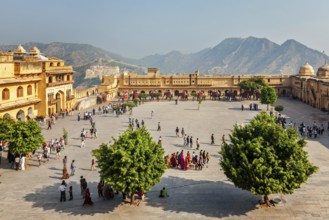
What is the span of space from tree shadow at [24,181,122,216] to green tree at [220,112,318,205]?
5889 millimetres

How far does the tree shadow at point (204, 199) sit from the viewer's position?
1686 centimetres

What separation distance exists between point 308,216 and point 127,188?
26.6ft

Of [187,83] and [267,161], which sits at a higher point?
[187,83]

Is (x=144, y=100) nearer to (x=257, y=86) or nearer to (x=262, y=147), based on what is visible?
(x=257, y=86)

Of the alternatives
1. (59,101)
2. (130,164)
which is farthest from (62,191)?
(59,101)

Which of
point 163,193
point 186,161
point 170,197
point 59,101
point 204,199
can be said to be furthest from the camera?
point 59,101

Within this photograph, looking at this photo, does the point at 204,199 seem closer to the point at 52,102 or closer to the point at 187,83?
the point at 52,102

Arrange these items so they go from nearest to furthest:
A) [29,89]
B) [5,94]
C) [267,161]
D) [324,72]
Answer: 1. [267,161]
2. [5,94]
3. [29,89]
4. [324,72]

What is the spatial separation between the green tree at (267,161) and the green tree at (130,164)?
3.37 meters

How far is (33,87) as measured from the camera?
143 feet

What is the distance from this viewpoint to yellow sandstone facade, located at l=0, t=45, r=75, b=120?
3738 centimetres

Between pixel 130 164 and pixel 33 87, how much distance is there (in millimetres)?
31491

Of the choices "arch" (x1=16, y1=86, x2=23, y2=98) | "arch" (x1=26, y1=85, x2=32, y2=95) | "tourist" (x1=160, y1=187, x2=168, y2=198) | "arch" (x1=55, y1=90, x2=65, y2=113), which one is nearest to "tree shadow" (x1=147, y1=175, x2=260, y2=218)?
"tourist" (x1=160, y1=187, x2=168, y2=198)

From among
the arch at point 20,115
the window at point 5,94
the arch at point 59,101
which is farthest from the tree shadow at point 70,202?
the arch at point 59,101
